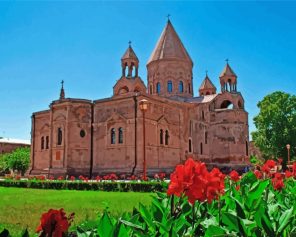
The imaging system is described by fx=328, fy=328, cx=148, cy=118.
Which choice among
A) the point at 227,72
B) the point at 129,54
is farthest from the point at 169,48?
the point at 227,72

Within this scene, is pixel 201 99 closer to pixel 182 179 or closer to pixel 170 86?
pixel 170 86

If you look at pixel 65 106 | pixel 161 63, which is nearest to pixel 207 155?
pixel 161 63

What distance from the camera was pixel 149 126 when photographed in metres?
28.2

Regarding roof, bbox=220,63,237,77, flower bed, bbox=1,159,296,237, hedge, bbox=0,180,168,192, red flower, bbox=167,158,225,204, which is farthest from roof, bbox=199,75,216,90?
red flower, bbox=167,158,225,204

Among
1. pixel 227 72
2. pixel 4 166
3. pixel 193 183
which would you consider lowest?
pixel 4 166

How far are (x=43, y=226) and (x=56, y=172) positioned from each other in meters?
29.1

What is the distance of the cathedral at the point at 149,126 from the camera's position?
2827 centimetres

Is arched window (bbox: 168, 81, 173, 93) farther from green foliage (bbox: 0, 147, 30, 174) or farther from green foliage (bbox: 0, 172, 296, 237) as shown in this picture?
green foliage (bbox: 0, 172, 296, 237)

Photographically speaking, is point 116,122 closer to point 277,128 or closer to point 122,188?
point 122,188

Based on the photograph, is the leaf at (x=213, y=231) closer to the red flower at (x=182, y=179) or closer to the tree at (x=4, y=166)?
the red flower at (x=182, y=179)

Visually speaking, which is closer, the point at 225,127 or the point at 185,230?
the point at 185,230

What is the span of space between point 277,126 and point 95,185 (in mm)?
27959

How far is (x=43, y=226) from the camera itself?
5.96 ft

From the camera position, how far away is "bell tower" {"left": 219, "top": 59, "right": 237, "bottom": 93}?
131 feet
